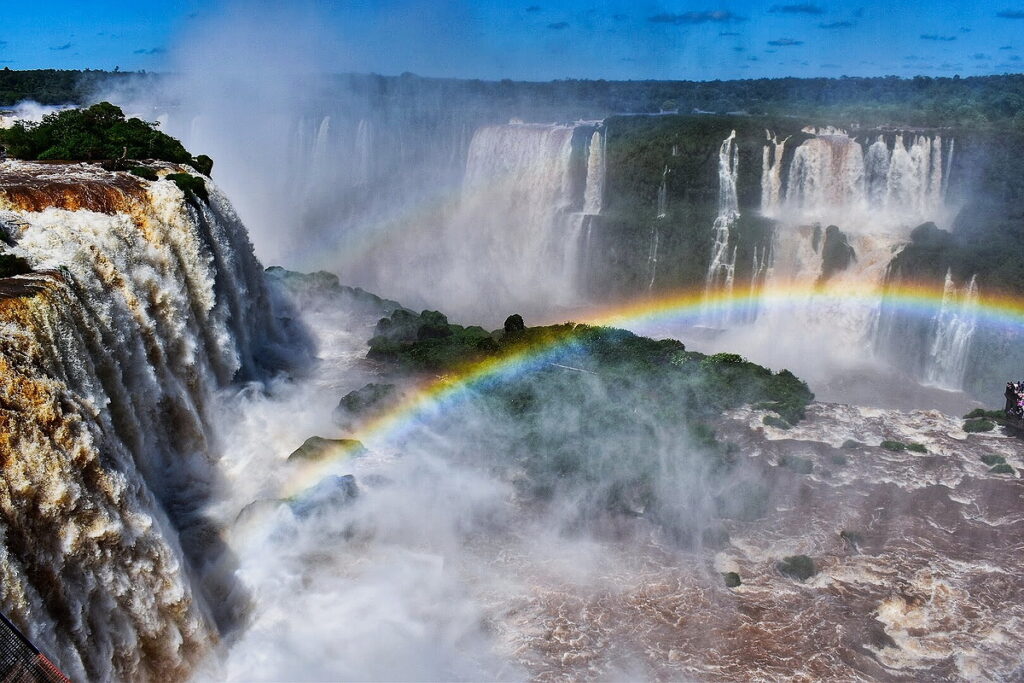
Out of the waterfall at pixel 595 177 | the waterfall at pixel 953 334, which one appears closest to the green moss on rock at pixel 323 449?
the waterfall at pixel 953 334

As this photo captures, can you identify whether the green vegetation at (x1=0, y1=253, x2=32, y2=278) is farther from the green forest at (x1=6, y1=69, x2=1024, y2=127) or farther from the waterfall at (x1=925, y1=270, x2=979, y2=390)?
the green forest at (x1=6, y1=69, x2=1024, y2=127)

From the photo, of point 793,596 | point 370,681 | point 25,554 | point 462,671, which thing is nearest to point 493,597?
point 462,671

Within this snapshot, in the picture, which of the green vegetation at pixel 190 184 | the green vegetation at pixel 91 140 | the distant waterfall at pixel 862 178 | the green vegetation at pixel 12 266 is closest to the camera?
the green vegetation at pixel 12 266

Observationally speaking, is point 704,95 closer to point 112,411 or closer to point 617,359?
point 617,359

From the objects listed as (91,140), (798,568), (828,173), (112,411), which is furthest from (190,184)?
(828,173)

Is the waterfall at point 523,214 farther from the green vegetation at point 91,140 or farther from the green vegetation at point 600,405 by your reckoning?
the green vegetation at point 91,140

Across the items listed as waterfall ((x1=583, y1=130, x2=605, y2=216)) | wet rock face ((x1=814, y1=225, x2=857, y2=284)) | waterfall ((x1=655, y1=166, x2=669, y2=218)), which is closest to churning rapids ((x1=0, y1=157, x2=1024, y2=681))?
wet rock face ((x1=814, y1=225, x2=857, y2=284))
